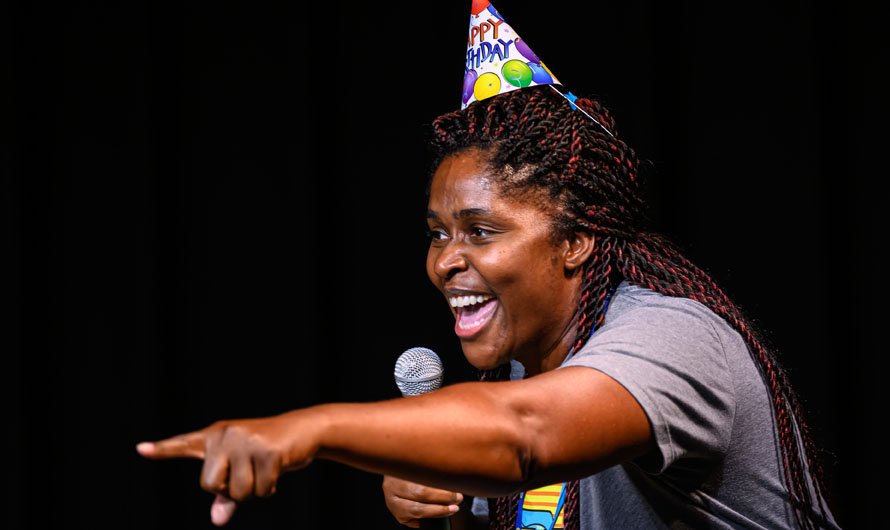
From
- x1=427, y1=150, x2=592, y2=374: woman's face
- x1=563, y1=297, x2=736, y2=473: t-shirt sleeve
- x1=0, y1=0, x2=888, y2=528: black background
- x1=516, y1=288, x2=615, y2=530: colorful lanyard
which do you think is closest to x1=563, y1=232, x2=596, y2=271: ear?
x1=427, y1=150, x2=592, y2=374: woman's face

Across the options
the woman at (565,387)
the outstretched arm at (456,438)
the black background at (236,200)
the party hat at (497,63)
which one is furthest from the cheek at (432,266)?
the black background at (236,200)

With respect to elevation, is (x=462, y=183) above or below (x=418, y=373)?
above

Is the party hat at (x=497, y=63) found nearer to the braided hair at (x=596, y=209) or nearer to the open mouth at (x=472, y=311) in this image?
the braided hair at (x=596, y=209)

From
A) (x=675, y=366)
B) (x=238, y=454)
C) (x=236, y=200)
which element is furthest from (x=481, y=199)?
(x=236, y=200)

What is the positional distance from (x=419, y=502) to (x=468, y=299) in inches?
13.0

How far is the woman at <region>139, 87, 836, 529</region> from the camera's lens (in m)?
0.72

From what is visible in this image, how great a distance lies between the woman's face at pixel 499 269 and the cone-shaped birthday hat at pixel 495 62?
18 cm

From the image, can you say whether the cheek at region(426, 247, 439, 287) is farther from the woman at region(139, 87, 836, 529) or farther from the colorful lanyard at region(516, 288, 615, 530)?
the colorful lanyard at region(516, 288, 615, 530)

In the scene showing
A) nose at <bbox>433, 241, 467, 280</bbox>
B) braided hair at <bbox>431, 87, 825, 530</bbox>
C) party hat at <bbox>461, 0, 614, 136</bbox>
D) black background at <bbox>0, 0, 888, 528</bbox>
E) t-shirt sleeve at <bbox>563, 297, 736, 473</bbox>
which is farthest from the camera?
black background at <bbox>0, 0, 888, 528</bbox>

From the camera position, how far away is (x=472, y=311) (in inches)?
53.8

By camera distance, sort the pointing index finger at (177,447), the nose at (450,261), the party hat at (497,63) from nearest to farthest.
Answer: the pointing index finger at (177,447), the nose at (450,261), the party hat at (497,63)

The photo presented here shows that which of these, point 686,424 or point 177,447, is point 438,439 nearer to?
point 177,447

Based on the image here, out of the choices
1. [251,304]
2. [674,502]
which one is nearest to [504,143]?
[674,502]

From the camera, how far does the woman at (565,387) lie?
28.4 inches
